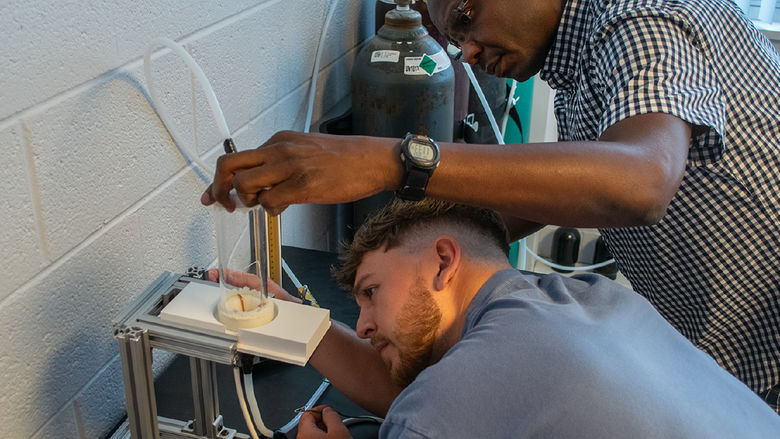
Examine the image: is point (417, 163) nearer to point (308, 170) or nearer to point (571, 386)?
point (308, 170)

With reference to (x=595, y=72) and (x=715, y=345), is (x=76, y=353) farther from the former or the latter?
(x=715, y=345)

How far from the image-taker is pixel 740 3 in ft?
10.4

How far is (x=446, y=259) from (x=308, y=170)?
1.31 feet

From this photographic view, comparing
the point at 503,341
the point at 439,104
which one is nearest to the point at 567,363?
the point at 503,341

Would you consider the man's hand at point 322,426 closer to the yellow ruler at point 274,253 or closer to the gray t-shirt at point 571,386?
the gray t-shirt at point 571,386

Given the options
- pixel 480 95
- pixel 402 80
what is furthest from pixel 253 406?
pixel 480 95

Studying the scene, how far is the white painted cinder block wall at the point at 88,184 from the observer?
1020 mm

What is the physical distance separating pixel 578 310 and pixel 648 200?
0.19 metres

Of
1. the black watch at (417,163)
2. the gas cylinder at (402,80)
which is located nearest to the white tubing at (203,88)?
the black watch at (417,163)

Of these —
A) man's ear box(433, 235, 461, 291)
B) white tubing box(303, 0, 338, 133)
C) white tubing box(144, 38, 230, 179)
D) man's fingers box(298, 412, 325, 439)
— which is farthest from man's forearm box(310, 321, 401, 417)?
white tubing box(303, 0, 338, 133)

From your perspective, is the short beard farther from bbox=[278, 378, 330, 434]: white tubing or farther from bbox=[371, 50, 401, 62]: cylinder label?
bbox=[371, 50, 401, 62]: cylinder label

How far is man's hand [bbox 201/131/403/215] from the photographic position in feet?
3.06

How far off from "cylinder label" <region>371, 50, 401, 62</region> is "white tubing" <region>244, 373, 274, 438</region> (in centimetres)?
118

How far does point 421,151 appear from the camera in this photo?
945 millimetres
